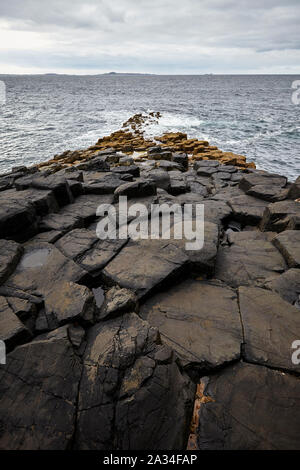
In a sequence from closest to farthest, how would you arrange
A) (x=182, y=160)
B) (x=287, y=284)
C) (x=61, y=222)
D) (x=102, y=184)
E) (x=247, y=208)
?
(x=287, y=284) < (x=61, y=222) < (x=247, y=208) < (x=102, y=184) < (x=182, y=160)

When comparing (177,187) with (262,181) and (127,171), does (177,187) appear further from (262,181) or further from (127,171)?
(262,181)

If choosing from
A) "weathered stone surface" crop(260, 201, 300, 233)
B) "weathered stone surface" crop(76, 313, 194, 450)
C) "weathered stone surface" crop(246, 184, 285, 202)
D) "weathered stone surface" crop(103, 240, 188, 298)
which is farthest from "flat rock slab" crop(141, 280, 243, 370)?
"weathered stone surface" crop(246, 184, 285, 202)

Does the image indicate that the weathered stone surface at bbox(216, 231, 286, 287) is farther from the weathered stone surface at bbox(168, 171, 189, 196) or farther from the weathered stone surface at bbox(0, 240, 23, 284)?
the weathered stone surface at bbox(0, 240, 23, 284)

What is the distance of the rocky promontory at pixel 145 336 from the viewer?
188cm

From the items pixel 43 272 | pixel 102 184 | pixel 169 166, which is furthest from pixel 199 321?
pixel 169 166

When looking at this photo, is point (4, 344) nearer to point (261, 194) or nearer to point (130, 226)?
point (130, 226)

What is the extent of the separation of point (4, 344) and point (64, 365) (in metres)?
0.66

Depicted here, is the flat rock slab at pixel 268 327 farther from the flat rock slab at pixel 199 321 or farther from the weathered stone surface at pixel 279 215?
the weathered stone surface at pixel 279 215

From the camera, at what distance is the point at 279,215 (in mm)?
4992

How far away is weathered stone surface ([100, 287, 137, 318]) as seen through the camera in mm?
2654

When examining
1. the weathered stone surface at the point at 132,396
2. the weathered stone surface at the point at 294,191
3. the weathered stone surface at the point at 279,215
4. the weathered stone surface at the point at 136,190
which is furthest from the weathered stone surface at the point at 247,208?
the weathered stone surface at the point at 132,396

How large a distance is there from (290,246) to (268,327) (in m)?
1.87

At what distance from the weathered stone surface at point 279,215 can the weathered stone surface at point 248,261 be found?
1.73 feet

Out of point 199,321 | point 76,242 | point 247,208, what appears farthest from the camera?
point 247,208
